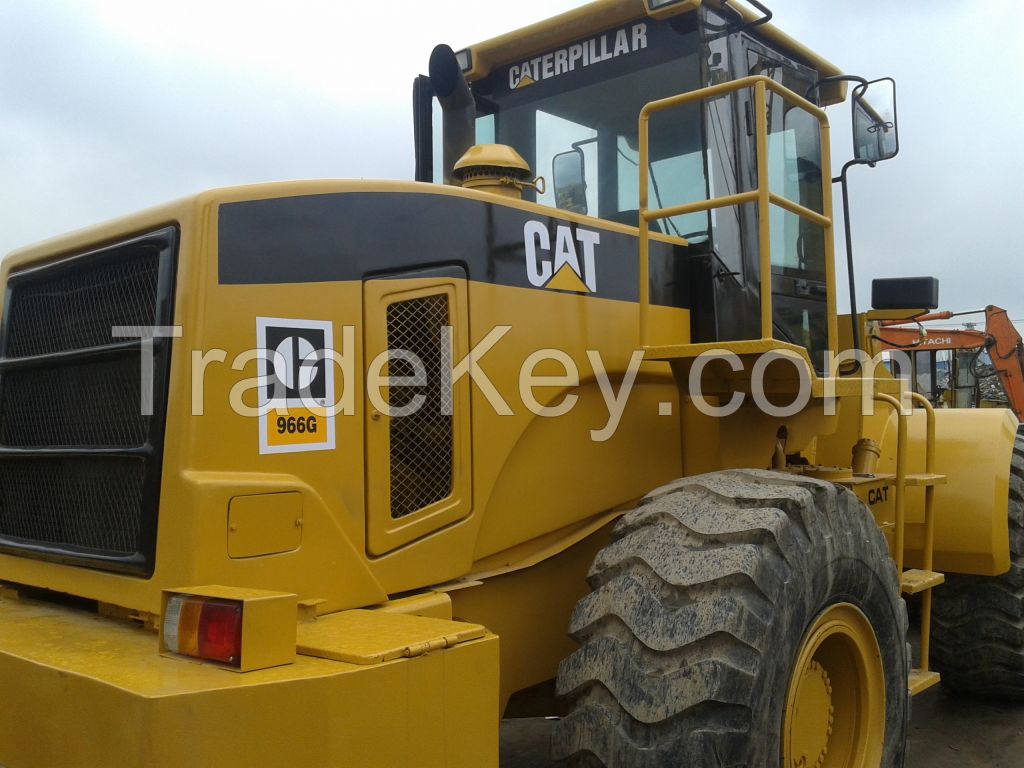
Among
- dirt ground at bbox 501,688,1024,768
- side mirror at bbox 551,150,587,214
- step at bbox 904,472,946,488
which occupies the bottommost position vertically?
dirt ground at bbox 501,688,1024,768

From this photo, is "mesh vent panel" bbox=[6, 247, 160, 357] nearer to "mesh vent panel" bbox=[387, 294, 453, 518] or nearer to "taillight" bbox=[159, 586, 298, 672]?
"mesh vent panel" bbox=[387, 294, 453, 518]

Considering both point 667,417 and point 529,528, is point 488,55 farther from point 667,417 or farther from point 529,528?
point 529,528

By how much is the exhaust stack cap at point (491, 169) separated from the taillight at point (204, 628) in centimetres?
173

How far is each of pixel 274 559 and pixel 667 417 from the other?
5.82 ft

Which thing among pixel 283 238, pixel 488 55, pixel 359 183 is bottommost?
pixel 283 238

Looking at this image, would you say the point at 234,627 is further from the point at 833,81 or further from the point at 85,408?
the point at 833,81

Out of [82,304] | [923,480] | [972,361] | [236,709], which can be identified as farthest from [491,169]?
[972,361]

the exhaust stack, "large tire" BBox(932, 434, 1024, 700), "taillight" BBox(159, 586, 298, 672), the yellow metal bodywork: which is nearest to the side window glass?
the exhaust stack

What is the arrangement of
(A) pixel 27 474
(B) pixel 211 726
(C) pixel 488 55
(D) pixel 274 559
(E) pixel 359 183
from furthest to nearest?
(C) pixel 488 55
(A) pixel 27 474
(E) pixel 359 183
(D) pixel 274 559
(B) pixel 211 726

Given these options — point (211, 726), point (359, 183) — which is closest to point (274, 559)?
point (211, 726)

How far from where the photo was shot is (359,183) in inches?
110

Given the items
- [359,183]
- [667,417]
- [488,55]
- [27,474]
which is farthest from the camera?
[488,55]

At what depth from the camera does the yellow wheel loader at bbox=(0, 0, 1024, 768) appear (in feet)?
7.30

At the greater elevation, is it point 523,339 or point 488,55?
point 488,55
